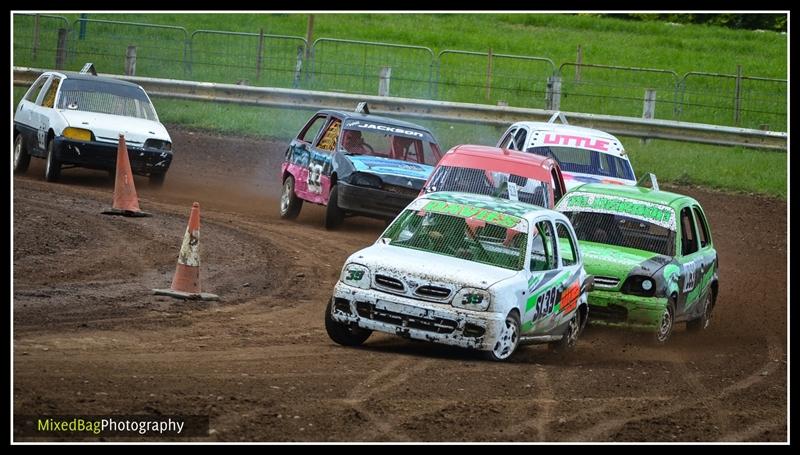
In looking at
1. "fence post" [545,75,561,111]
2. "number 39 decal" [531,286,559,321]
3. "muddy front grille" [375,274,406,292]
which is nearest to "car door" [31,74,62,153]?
"muddy front grille" [375,274,406,292]

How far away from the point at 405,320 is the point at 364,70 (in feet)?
62.5

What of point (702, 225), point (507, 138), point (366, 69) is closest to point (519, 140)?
point (507, 138)

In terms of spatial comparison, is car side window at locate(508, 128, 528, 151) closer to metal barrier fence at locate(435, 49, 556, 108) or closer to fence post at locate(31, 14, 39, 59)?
metal barrier fence at locate(435, 49, 556, 108)

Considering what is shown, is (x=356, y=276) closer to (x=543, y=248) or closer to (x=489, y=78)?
(x=543, y=248)

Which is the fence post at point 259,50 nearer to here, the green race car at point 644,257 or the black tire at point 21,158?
the black tire at point 21,158

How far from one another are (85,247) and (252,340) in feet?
13.1

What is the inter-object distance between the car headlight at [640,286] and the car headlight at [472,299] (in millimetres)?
2821

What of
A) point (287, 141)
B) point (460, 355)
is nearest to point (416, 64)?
point (287, 141)

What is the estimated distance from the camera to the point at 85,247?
14.4m

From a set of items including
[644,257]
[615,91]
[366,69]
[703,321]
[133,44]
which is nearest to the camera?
[644,257]

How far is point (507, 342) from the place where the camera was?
434 inches

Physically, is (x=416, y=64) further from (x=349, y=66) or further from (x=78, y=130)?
(x=78, y=130)

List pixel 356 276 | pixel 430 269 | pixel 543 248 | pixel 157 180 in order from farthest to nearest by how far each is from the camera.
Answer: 1. pixel 157 180
2. pixel 543 248
3. pixel 356 276
4. pixel 430 269

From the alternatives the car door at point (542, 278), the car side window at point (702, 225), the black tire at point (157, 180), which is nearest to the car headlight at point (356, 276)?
the car door at point (542, 278)
